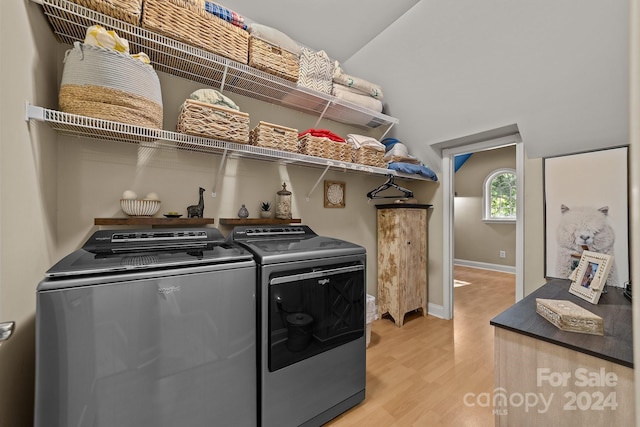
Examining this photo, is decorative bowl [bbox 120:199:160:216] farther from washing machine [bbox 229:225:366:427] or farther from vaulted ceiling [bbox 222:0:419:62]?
vaulted ceiling [bbox 222:0:419:62]

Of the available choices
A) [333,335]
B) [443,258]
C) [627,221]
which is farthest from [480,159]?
[333,335]

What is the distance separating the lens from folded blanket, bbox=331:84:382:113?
239 cm

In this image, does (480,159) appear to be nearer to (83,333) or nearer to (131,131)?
(131,131)

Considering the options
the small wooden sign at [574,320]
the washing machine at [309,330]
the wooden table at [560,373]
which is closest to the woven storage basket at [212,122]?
the washing machine at [309,330]

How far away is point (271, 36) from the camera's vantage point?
6.27 feet

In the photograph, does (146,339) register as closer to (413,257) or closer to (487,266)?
(413,257)

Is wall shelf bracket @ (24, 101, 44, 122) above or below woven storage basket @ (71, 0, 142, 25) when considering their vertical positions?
below

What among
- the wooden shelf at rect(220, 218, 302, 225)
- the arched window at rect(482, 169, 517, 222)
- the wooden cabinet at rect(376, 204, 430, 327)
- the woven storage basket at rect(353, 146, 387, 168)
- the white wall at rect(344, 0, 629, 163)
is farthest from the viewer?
the arched window at rect(482, 169, 517, 222)

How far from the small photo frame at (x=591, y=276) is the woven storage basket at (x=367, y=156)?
5.41ft

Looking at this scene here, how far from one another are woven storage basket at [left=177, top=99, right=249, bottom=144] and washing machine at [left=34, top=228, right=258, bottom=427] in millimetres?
738

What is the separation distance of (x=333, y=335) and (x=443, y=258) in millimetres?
2089

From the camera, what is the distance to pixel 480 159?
19.2 feet

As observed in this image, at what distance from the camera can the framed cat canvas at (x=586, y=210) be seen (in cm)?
201

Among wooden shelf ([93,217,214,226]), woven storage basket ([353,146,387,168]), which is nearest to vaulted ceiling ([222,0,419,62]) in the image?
woven storage basket ([353,146,387,168])
